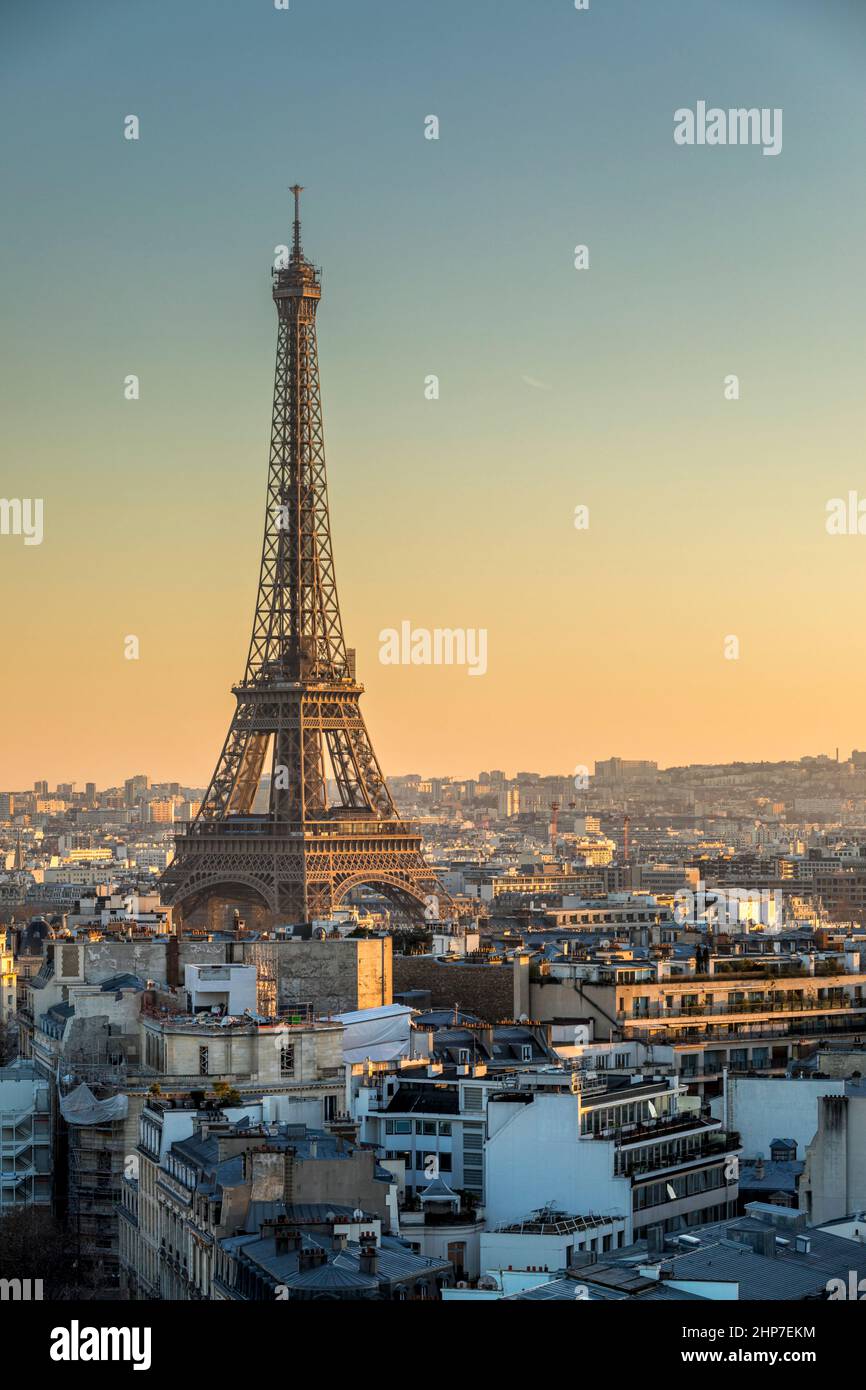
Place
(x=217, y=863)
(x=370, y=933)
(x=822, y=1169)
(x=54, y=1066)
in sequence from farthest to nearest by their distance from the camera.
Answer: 1. (x=217, y=863)
2. (x=370, y=933)
3. (x=54, y=1066)
4. (x=822, y=1169)

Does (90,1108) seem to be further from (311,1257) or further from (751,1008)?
(751,1008)

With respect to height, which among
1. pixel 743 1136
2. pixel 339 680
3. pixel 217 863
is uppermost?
pixel 339 680

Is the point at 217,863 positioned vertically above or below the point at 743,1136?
above

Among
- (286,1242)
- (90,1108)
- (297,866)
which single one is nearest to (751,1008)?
(90,1108)

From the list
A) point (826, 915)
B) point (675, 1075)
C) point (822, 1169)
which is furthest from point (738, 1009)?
point (826, 915)

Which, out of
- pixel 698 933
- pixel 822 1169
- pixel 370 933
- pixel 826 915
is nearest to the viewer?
pixel 822 1169

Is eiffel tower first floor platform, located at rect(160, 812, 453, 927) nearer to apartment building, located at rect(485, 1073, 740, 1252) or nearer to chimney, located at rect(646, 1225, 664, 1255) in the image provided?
apartment building, located at rect(485, 1073, 740, 1252)
